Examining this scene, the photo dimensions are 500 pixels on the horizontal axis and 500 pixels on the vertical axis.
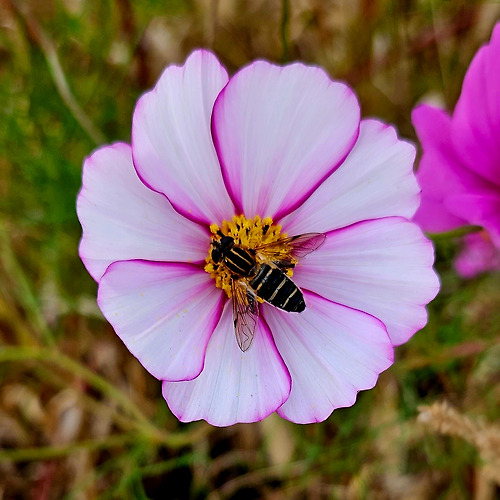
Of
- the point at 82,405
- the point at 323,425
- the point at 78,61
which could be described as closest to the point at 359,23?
the point at 78,61

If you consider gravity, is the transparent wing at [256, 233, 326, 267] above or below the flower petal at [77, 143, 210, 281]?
below

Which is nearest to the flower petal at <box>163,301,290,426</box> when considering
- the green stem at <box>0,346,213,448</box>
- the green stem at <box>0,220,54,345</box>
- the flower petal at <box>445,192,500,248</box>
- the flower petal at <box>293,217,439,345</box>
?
the flower petal at <box>293,217,439,345</box>

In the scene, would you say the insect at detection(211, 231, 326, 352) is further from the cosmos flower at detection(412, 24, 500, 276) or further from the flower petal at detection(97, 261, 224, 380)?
the cosmos flower at detection(412, 24, 500, 276)

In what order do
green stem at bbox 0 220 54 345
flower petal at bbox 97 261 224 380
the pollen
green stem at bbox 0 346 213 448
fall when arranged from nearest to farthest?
flower petal at bbox 97 261 224 380
the pollen
green stem at bbox 0 346 213 448
green stem at bbox 0 220 54 345

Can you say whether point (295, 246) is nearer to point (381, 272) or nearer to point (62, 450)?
point (381, 272)

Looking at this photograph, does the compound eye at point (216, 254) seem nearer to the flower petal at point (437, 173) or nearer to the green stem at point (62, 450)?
the flower petal at point (437, 173)

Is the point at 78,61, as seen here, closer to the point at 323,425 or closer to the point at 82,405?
the point at 82,405

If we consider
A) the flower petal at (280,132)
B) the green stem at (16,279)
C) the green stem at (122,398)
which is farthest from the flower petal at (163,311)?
the green stem at (16,279)
